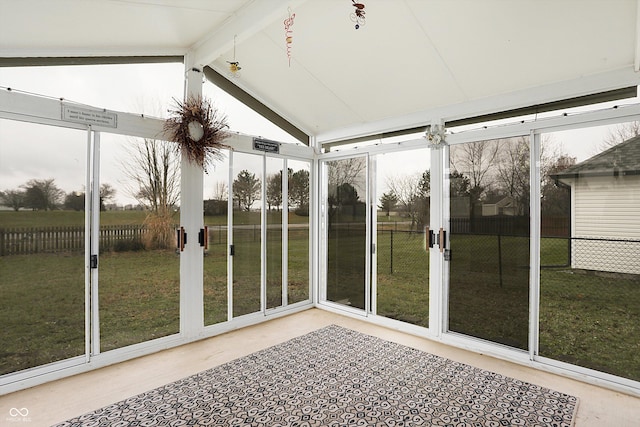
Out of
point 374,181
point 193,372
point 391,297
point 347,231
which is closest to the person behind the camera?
point 193,372

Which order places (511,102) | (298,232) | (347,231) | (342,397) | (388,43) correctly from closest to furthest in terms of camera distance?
(342,397) → (388,43) → (511,102) → (347,231) → (298,232)

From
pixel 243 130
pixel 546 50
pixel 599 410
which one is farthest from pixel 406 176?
pixel 599 410

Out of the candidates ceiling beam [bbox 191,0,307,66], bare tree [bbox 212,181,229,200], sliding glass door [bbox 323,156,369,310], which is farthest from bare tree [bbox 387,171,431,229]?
ceiling beam [bbox 191,0,307,66]

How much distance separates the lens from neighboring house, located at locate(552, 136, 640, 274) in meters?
2.88

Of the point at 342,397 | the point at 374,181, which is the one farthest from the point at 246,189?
the point at 342,397

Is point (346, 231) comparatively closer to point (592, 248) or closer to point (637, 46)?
point (592, 248)

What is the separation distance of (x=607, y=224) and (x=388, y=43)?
2.54 metres

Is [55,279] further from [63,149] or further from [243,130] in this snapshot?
[243,130]

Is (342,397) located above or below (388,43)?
below

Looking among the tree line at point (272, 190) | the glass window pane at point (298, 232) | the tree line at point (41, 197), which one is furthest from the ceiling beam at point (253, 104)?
the tree line at point (41, 197)

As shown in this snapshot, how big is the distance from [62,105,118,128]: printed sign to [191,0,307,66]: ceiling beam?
1.10m

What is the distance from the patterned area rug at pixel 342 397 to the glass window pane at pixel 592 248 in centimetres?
68

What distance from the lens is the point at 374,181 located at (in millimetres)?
4633

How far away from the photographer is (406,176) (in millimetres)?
4297
